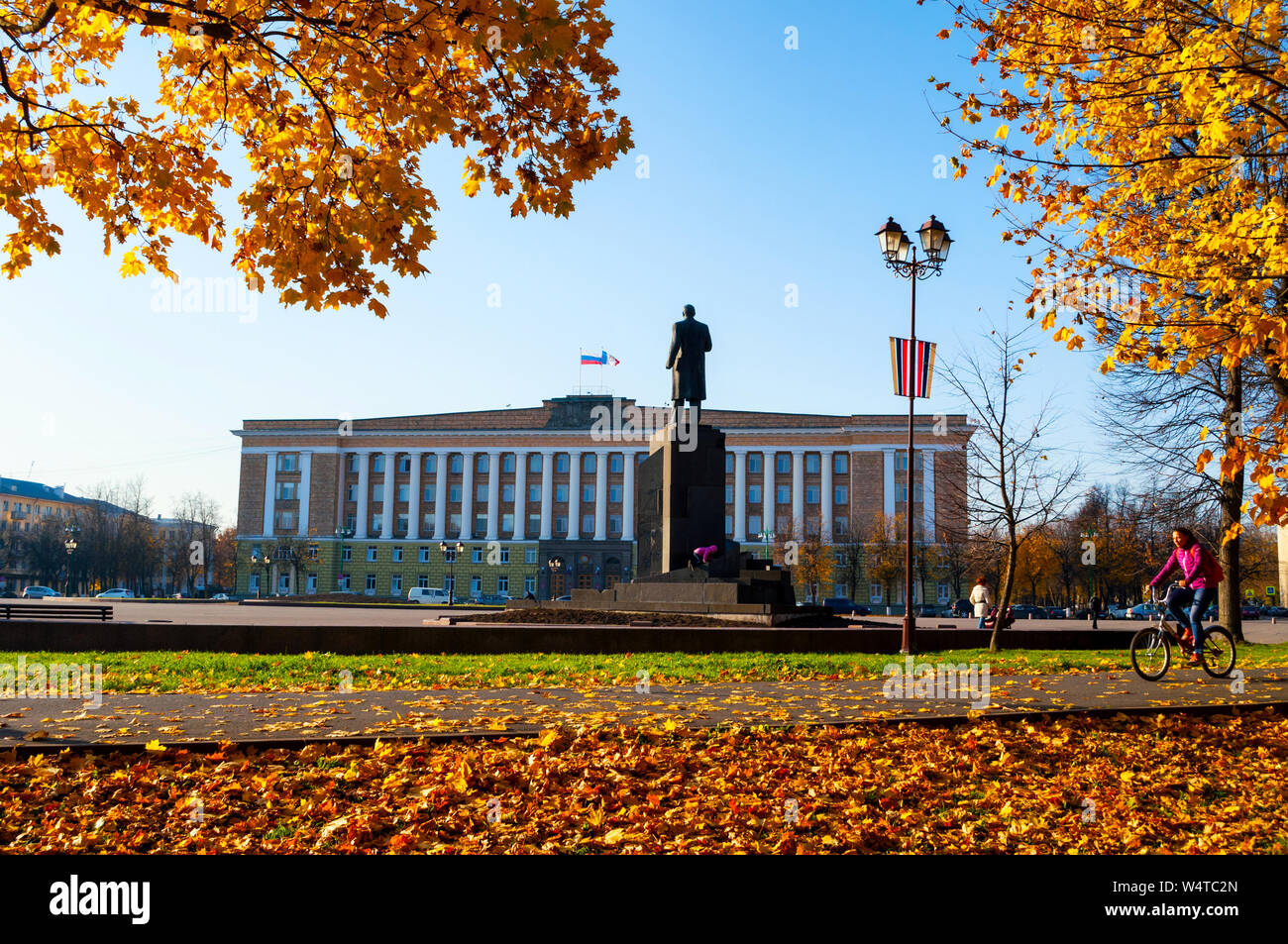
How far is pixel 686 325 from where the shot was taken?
21.4 m

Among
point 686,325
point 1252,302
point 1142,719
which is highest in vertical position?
point 686,325

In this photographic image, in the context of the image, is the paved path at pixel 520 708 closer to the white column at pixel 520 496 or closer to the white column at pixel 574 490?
the white column at pixel 574 490

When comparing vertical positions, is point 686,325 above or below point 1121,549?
above

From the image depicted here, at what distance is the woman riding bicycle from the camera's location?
10945 millimetres

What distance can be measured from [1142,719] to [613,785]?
5059 mm

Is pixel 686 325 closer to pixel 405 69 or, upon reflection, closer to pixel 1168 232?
pixel 1168 232

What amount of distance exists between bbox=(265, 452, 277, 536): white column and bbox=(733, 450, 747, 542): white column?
44617mm

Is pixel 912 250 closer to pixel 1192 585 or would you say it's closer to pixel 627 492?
pixel 1192 585

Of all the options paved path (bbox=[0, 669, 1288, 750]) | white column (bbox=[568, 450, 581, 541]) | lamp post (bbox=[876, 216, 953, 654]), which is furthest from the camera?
white column (bbox=[568, 450, 581, 541])

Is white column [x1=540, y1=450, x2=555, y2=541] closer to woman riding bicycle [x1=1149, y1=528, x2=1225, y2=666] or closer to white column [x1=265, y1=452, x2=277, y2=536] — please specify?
white column [x1=265, y1=452, x2=277, y2=536]

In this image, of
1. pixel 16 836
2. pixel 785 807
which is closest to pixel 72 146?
pixel 16 836

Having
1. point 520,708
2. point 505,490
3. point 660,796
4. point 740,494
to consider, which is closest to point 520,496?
point 505,490

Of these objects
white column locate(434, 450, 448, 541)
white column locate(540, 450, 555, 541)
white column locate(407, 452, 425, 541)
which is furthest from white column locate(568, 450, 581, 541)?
white column locate(407, 452, 425, 541)

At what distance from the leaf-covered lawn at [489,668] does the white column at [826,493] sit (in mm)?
70988
